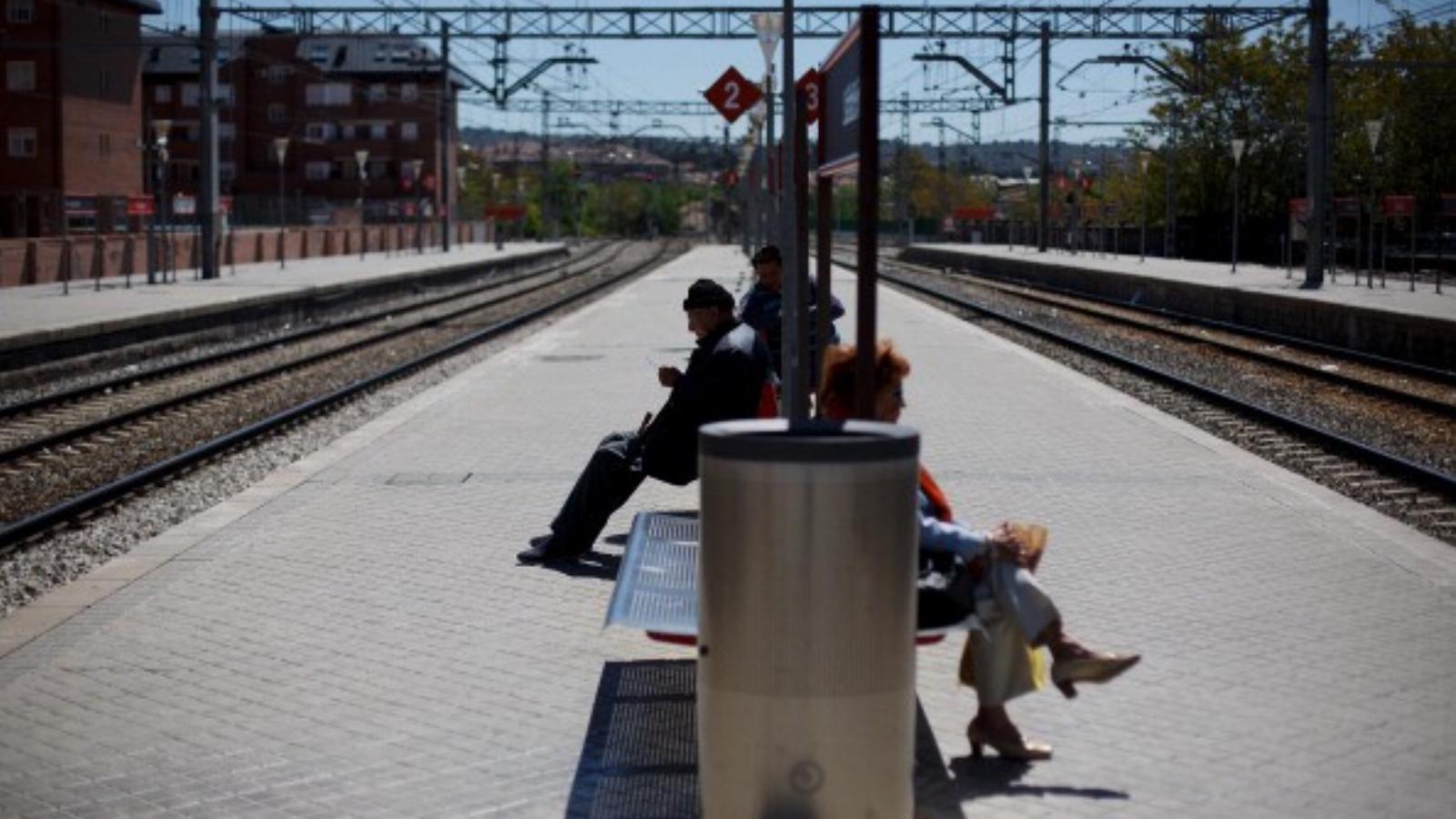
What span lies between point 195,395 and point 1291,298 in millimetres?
17277

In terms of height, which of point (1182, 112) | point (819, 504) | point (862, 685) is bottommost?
point (862, 685)

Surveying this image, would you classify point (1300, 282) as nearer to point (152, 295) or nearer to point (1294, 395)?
point (1294, 395)

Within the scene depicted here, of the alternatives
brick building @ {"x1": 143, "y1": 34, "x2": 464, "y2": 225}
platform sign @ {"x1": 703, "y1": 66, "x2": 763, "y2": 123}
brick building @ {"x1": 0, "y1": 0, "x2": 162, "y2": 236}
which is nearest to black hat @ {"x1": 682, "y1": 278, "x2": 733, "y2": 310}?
platform sign @ {"x1": 703, "y1": 66, "x2": 763, "y2": 123}

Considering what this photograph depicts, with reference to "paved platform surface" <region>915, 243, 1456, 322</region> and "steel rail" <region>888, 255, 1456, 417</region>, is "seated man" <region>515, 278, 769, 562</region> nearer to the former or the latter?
"steel rail" <region>888, 255, 1456, 417</region>

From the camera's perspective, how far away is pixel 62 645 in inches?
309

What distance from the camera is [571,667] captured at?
7301 mm

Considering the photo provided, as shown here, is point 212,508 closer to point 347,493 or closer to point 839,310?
point 347,493

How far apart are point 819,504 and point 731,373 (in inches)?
176

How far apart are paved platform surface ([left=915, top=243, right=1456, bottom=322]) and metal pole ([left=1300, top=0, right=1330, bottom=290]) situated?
529mm

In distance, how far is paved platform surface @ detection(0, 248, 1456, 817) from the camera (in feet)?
18.9

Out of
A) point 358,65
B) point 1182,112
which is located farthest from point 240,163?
point 1182,112

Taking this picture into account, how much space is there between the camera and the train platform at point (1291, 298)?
24.9 metres

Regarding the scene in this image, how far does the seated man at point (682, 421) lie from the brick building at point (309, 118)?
337ft

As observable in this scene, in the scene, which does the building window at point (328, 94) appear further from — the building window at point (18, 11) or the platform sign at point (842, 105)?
the platform sign at point (842, 105)
